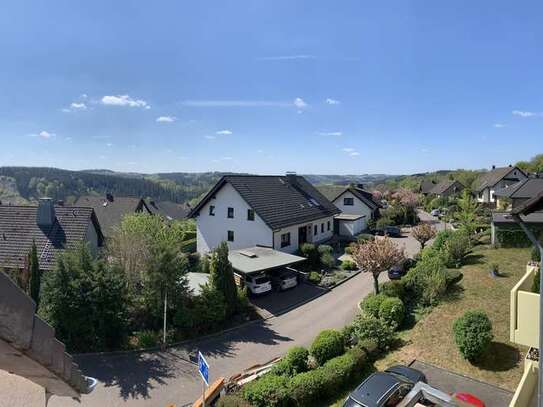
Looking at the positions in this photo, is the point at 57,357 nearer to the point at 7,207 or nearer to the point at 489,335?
the point at 489,335

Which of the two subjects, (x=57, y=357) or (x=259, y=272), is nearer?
(x=57, y=357)

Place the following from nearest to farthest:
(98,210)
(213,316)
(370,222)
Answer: (213,316) → (98,210) → (370,222)

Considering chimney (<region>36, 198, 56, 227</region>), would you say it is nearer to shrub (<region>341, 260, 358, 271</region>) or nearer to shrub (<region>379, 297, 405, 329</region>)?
shrub (<region>379, 297, 405, 329</region>)

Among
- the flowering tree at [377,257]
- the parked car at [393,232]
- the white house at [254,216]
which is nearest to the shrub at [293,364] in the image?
the flowering tree at [377,257]

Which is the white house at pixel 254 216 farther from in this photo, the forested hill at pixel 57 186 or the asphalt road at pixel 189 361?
the forested hill at pixel 57 186

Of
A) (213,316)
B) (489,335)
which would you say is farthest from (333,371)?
(213,316)

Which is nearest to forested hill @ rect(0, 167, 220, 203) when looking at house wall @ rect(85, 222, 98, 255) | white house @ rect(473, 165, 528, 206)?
house wall @ rect(85, 222, 98, 255)

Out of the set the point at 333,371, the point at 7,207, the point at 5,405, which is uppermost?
the point at 7,207
